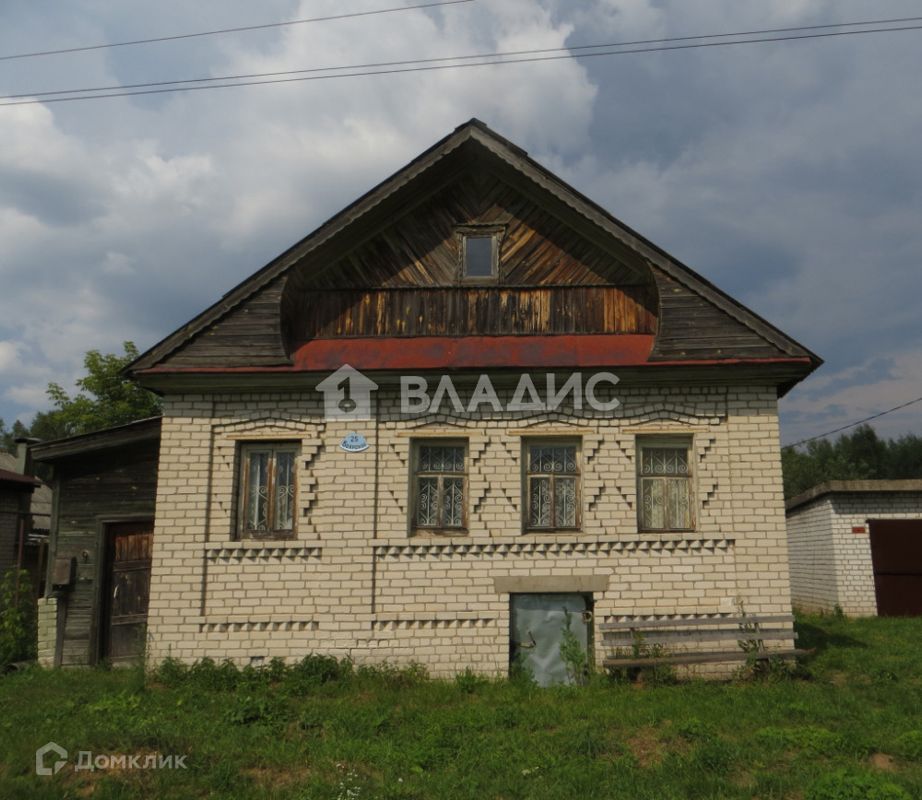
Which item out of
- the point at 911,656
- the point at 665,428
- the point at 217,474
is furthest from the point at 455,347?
the point at 911,656

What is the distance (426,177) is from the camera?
10000 millimetres

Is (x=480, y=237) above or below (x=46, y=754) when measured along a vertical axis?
above

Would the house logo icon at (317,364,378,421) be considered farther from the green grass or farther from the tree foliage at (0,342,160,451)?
the tree foliage at (0,342,160,451)

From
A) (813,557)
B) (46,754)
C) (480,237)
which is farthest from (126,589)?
(813,557)

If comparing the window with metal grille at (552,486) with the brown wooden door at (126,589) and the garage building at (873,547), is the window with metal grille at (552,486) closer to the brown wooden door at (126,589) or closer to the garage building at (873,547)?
the brown wooden door at (126,589)

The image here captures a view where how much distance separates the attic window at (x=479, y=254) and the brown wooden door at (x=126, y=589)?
19.2 feet

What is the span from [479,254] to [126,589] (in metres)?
6.95

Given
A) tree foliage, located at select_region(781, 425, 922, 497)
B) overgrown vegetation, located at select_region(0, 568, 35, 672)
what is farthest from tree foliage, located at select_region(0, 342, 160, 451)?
tree foliage, located at select_region(781, 425, 922, 497)

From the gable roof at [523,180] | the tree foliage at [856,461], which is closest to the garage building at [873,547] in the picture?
the gable roof at [523,180]

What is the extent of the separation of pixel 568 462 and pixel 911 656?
5261mm

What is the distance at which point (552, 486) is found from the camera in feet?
30.2

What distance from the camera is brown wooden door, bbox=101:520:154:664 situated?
33.6 ft

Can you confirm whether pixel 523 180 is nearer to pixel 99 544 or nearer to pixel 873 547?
pixel 99 544

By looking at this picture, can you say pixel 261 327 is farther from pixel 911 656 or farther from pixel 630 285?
pixel 911 656
